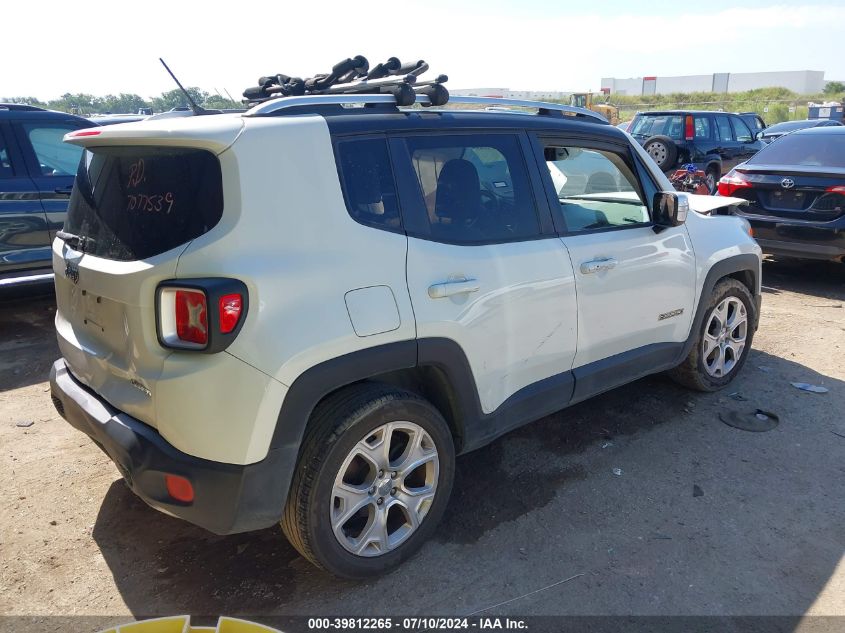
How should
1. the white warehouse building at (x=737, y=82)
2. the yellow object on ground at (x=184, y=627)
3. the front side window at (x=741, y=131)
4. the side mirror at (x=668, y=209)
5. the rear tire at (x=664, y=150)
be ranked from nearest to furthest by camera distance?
the yellow object on ground at (x=184, y=627) < the side mirror at (x=668, y=209) < the rear tire at (x=664, y=150) < the front side window at (x=741, y=131) < the white warehouse building at (x=737, y=82)

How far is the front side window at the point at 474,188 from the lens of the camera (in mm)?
2967

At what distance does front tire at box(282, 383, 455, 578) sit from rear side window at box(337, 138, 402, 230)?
0.68 metres

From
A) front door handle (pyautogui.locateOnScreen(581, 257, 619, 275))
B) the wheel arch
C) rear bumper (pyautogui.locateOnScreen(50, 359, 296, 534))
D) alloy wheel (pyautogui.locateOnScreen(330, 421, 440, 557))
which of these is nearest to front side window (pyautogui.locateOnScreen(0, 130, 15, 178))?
rear bumper (pyautogui.locateOnScreen(50, 359, 296, 534))

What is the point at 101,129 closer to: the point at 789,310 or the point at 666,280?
the point at 666,280

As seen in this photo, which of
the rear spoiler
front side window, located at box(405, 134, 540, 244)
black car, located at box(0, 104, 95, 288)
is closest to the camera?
the rear spoiler

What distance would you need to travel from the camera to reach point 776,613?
8.73ft

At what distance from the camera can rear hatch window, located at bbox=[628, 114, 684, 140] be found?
14336 millimetres

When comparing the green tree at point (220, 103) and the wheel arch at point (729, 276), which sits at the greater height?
the green tree at point (220, 103)

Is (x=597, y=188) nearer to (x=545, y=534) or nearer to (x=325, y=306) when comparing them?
(x=545, y=534)

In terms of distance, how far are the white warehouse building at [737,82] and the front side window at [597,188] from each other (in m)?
84.5

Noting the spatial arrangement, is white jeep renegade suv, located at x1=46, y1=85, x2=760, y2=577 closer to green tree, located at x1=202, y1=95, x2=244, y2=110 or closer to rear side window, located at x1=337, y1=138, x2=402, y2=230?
rear side window, located at x1=337, y1=138, x2=402, y2=230

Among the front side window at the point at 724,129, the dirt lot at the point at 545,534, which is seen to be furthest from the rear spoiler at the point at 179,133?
the front side window at the point at 724,129

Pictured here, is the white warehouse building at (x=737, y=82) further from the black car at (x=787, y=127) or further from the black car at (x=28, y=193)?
the black car at (x=28, y=193)

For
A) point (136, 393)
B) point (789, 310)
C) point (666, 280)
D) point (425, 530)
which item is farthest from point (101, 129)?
point (789, 310)
